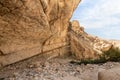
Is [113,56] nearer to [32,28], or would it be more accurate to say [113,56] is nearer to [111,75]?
[32,28]

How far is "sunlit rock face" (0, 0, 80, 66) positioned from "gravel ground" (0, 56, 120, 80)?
1.56ft

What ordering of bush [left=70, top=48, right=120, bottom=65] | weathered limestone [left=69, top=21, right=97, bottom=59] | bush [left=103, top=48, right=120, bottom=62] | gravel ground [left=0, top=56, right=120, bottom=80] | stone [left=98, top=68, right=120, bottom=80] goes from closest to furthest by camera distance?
1. stone [left=98, top=68, right=120, bottom=80]
2. gravel ground [left=0, top=56, right=120, bottom=80]
3. bush [left=70, top=48, right=120, bottom=65]
4. bush [left=103, top=48, right=120, bottom=62]
5. weathered limestone [left=69, top=21, right=97, bottom=59]

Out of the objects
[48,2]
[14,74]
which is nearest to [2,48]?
[14,74]

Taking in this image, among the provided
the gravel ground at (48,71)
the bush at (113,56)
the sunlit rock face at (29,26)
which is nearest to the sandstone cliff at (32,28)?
the sunlit rock face at (29,26)

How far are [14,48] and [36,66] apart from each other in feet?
5.10

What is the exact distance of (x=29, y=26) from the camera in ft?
50.4

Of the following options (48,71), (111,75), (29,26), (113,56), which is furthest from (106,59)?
(111,75)

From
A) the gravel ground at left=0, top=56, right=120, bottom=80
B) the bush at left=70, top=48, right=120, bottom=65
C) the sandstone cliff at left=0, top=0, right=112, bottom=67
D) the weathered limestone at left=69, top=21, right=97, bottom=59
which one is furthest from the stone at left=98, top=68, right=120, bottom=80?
the weathered limestone at left=69, top=21, right=97, bottom=59

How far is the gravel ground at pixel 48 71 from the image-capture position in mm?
13602

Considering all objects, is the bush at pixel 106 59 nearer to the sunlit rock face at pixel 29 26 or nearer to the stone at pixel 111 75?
the sunlit rock face at pixel 29 26

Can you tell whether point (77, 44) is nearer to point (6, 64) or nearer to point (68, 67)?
point (68, 67)

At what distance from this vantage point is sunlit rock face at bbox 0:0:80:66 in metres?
14.0

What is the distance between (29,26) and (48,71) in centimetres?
266

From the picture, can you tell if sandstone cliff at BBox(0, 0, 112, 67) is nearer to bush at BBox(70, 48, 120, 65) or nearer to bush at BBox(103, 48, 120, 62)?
bush at BBox(70, 48, 120, 65)
